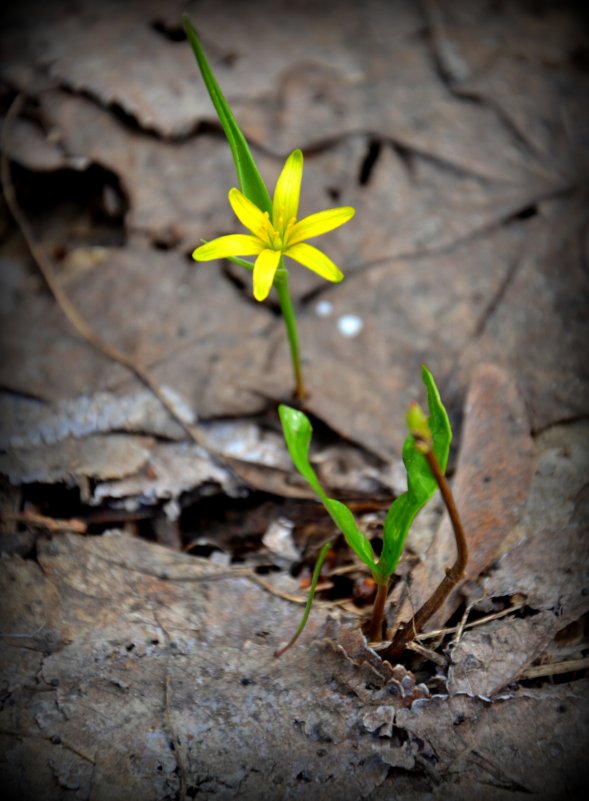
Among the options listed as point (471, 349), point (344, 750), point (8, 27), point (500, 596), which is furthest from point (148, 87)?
point (344, 750)

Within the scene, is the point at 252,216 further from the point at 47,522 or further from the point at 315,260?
the point at 47,522

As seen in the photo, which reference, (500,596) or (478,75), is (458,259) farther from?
(500,596)

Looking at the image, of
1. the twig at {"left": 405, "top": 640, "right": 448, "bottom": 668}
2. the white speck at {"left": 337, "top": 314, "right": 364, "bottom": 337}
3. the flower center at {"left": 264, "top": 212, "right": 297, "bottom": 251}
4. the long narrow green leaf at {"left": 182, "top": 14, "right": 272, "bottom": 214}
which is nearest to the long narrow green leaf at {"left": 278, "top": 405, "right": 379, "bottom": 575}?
the twig at {"left": 405, "top": 640, "right": 448, "bottom": 668}

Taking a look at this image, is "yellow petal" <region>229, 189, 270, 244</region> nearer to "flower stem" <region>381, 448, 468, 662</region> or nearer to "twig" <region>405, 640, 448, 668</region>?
"flower stem" <region>381, 448, 468, 662</region>

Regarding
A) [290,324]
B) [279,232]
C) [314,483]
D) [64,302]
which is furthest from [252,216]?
[64,302]

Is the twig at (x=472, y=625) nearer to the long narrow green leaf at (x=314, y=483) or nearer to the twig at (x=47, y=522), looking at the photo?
the long narrow green leaf at (x=314, y=483)
